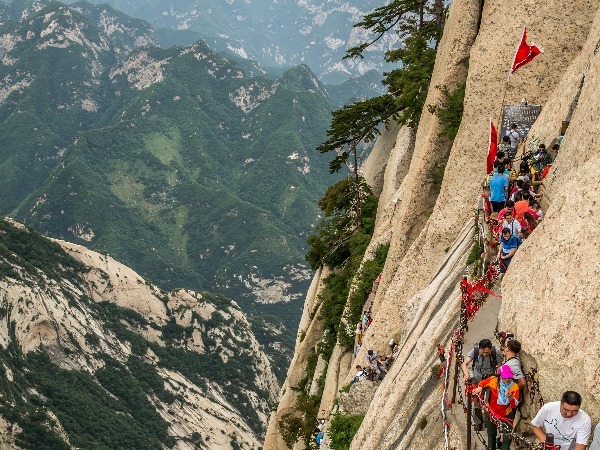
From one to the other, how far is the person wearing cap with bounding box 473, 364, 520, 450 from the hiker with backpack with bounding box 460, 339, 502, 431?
2.06 feet

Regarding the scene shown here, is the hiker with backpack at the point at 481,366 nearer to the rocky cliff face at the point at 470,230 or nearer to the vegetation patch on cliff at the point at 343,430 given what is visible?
the rocky cliff face at the point at 470,230

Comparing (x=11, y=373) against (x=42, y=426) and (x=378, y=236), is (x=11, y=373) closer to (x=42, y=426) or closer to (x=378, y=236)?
(x=42, y=426)

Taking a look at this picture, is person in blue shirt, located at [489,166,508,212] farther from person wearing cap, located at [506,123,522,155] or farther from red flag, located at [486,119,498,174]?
person wearing cap, located at [506,123,522,155]

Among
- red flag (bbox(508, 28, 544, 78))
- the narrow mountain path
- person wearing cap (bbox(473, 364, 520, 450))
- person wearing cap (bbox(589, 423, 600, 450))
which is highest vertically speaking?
red flag (bbox(508, 28, 544, 78))

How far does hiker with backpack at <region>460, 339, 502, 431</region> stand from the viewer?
12.4 meters

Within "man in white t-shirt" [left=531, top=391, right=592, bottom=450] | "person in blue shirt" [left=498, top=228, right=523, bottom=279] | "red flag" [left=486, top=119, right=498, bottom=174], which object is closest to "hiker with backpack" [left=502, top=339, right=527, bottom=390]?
"man in white t-shirt" [left=531, top=391, right=592, bottom=450]

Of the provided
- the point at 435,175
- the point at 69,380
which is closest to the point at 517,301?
the point at 435,175

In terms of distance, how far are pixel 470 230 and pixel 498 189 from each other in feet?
10.5

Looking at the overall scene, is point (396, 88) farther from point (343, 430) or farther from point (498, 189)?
point (343, 430)

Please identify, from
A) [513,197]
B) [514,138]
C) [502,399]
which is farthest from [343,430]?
[502,399]

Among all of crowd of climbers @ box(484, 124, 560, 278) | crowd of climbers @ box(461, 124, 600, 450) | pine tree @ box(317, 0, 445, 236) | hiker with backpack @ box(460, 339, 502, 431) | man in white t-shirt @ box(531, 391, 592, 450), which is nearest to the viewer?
man in white t-shirt @ box(531, 391, 592, 450)

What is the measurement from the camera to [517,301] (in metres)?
13.3

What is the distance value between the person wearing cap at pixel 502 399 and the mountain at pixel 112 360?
97423mm

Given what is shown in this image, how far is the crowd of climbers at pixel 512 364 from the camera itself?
32.6 feet
